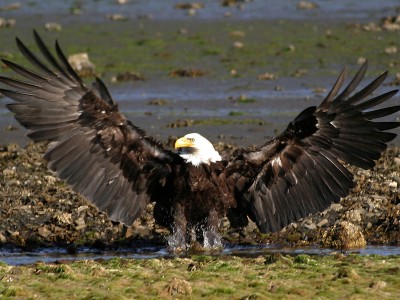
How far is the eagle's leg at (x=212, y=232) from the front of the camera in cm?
1012

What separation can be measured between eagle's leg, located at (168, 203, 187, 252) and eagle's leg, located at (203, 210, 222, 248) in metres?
0.18

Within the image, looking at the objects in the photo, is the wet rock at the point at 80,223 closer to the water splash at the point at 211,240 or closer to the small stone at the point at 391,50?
the water splash at the point at 211,240

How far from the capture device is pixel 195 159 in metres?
9.94

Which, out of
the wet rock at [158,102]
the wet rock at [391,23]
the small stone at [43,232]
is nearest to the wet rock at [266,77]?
the wet rock at [158,102]

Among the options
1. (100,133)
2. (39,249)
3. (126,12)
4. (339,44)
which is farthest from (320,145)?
(126,12)

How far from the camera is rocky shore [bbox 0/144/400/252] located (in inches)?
418

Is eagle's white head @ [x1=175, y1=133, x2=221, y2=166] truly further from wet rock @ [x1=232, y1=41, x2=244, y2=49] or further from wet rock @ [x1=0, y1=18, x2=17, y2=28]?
wet rock @ [x1=0, y1=18, x2=17, y2=28]

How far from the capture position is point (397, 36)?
72.6ft

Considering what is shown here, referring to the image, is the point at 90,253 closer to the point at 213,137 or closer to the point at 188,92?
the point at 213,137

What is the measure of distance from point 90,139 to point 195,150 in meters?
0.83

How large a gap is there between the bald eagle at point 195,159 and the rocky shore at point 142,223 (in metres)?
0.49

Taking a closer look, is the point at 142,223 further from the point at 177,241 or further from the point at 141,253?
the point at 177,241

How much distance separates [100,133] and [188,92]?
8.42 meters

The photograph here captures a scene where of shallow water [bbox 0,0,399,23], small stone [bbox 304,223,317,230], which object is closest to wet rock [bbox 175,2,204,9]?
shallow water [bbox 0,0,399,23]
